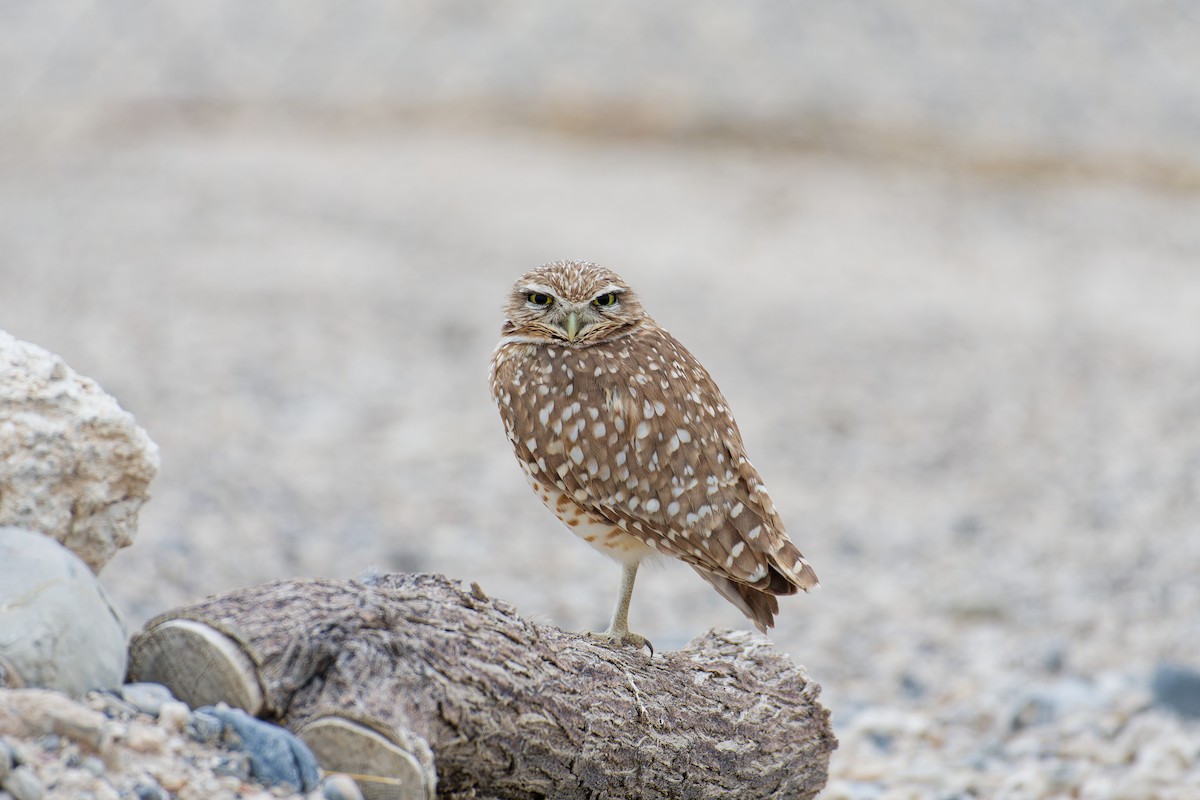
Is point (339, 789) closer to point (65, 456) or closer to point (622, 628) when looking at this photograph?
point (65, 456)

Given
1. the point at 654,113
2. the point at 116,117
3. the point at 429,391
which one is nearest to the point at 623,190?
the point at 654,113

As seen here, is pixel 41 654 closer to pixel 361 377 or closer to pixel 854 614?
pixel 854 614

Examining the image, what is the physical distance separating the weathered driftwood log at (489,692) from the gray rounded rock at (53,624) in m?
0.14

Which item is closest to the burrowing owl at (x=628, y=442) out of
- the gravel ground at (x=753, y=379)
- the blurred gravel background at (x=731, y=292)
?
the blurred gravel background at (x=731, y=292)

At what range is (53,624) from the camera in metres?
3.56

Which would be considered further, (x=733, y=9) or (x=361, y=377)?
(x=733, y=9)

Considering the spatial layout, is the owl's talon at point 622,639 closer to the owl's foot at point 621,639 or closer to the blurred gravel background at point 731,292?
the owl's foot at point 621,639

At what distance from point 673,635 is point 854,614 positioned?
5.84 feet

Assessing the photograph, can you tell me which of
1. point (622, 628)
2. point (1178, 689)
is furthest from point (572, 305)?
point (1178, 689)

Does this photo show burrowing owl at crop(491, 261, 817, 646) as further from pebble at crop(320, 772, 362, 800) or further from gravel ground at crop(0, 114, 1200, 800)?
gravel ground at crop(0, 114, 1200, 800)

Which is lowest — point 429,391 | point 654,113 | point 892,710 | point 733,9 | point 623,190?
point 892,710

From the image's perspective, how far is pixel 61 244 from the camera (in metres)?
18.3

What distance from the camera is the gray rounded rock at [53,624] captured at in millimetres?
3496

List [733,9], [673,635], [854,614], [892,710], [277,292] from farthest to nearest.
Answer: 1. [733,9]
2. [277,292]
3. [854,614]
4. [673,635]
5. [892,710]
